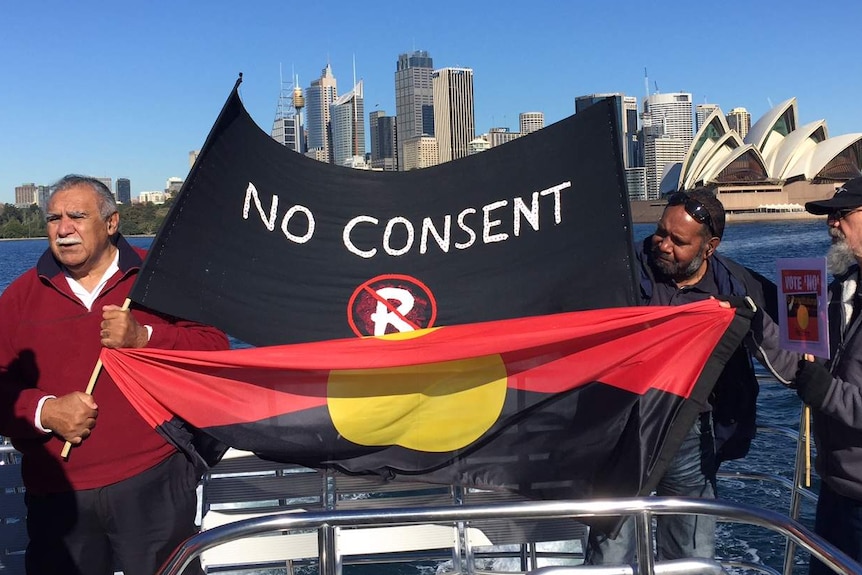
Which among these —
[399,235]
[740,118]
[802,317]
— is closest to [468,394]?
[399,235]

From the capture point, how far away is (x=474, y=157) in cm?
403

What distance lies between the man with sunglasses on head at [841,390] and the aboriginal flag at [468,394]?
32 cm

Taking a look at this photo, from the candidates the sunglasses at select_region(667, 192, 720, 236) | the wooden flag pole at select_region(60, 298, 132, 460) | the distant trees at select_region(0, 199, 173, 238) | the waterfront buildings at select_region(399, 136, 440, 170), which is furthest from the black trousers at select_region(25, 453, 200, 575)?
the waterfront buildings at select_region(399, 136, 440, 170)

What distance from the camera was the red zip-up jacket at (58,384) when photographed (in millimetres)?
3002

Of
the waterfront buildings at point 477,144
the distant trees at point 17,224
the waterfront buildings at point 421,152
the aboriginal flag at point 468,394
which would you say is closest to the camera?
the aboriginal flag at point 468,394

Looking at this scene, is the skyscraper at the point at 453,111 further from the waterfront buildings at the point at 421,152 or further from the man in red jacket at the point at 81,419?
the man in red jacket at the point at 81,419

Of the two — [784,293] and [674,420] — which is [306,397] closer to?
[674,420]

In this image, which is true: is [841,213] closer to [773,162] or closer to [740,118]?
[773,162]

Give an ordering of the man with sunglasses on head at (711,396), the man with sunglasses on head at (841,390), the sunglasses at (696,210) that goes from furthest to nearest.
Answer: the sunglasses at (696,210), the man with sunglasses on head at (711,396), the man with sunglasses on head at (841,390)

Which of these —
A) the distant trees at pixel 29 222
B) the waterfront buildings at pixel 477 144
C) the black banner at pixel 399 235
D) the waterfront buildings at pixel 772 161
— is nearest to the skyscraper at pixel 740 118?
the waterfront buildings at pixel 477 144

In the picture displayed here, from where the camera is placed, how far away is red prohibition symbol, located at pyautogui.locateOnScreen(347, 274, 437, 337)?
366cm

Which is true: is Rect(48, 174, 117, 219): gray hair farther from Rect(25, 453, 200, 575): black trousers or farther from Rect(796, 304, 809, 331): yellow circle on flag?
Rect(796, 304, 809, 331): yellow circle on flag

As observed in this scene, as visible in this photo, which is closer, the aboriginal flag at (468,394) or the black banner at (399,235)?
the aboriginal flag at (468,394)

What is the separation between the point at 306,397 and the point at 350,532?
1282 mm
